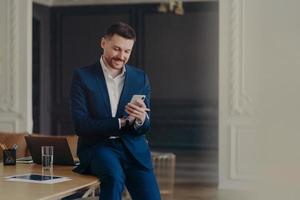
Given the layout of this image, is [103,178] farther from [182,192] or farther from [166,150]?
[166,150]

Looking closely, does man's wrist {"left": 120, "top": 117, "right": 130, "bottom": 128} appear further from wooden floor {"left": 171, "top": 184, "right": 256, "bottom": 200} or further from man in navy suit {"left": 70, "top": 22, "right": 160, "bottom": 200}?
wooden floor {"left": 171, "top": 184, "right": 256, "bottom": 200}

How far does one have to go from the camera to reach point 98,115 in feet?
6.94

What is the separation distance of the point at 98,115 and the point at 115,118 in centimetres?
9

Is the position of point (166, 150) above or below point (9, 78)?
below

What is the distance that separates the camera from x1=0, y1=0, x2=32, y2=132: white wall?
6.38 m

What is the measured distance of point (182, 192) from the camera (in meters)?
6.02

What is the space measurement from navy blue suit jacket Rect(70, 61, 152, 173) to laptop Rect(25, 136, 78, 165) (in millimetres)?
332

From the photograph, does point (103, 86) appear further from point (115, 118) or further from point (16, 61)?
point (16, 61)

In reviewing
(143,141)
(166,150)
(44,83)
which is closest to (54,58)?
(44,83)

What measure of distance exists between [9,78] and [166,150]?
387cm

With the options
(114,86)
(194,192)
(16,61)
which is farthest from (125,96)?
(16,61)

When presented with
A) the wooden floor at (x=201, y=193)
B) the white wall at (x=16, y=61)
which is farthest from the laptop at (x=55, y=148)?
the white wall at (x=16, y=61)
